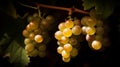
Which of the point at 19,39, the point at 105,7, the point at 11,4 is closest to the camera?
the point at 105,7

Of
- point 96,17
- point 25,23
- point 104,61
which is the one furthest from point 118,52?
point 25,23

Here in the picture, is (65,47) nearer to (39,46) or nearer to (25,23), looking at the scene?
(39,46)

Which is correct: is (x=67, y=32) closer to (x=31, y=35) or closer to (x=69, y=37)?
(x=69, y=37)

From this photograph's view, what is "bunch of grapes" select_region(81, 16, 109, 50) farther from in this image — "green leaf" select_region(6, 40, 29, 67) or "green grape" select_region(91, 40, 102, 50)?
"green leaf" select_region(6, 40, 29, 67)

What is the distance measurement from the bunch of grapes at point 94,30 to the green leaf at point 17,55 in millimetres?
279

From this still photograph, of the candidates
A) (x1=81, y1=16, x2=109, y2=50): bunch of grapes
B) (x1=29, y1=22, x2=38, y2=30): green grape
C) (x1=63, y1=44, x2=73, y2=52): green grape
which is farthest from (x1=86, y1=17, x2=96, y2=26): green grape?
(x1=29, y1=22, x2=38, y2=30): green grape

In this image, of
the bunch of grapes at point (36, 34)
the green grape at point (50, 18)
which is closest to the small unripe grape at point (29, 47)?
the bunch of grapes at point (36, 34)

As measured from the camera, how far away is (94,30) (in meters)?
1.03

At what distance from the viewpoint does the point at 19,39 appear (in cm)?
125

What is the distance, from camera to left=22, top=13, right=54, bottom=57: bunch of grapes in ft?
3.74

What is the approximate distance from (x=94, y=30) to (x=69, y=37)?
0.33 feet

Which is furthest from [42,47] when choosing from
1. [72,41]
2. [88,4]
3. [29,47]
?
[88,4]

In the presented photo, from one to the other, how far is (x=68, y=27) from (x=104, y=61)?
0.29 m

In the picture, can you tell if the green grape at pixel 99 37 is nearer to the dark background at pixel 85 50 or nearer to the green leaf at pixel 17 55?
the dark background at pixel 85 50
